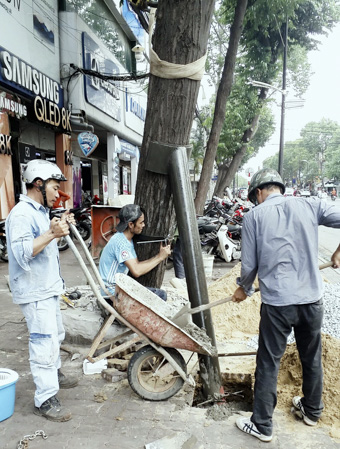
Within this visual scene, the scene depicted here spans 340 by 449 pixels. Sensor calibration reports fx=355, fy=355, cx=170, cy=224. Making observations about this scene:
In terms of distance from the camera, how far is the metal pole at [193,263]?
3.12 m

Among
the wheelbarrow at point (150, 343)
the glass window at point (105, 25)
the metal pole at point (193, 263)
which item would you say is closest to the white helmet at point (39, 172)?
the wheelbarrow at point (150, 343)

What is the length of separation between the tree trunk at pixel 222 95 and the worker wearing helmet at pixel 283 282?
7.05 metres

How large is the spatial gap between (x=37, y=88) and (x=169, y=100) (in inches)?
271

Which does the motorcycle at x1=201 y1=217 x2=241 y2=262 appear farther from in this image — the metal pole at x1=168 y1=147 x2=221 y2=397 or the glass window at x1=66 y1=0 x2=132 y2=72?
the glass window at x1=66 y1=0 x2=132 y2=72

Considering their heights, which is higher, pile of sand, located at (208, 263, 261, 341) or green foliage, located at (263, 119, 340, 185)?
green foliage, located at (263, 119, 340, 185)

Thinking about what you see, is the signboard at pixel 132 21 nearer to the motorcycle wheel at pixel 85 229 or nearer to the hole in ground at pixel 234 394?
the motorcycle wheel at pixel 85 229

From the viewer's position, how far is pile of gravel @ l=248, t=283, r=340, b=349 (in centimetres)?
407

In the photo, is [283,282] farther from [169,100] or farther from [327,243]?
[327,243]

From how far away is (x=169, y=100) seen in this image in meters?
3.27

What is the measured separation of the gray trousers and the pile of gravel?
1325 mm

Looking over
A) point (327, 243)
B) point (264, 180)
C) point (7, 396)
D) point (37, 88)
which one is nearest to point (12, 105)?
point (37, 88)

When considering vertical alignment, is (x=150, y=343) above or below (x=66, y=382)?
above

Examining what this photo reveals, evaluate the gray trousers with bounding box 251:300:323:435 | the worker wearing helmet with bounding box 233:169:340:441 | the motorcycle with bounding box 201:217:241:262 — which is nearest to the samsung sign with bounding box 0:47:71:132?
the motorcycle with bounding box 201:217:241:262

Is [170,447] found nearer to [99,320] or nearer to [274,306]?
[274,306]
